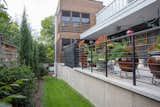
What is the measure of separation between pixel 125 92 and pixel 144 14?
15.4 feet

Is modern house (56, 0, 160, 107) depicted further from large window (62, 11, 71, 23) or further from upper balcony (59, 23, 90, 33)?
large window (62, 11, 71, 23)

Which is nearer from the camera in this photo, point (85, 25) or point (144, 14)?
point (144, 14)

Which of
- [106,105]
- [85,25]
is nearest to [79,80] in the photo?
[106,105]

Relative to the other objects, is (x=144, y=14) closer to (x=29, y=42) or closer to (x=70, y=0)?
(x=29, y=42)

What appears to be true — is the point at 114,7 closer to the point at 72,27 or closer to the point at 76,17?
the point at 72,27

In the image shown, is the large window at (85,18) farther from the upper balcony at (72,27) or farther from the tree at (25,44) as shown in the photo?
the tree at (25,44)

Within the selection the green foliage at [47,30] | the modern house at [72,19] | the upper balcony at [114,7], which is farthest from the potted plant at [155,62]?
the green foliage at [47,30]

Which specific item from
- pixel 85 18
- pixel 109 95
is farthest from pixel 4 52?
pixel 85 18

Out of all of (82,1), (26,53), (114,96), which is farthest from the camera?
(82,1)

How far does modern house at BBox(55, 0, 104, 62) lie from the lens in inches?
622

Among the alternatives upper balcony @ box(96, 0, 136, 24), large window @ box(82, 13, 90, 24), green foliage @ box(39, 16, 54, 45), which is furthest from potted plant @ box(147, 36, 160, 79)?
green foliage @ box(39, 16, 54, 45)

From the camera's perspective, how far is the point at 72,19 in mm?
16297

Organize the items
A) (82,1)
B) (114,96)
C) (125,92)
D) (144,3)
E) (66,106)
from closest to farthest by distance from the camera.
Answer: (125,92)
(114,96)
(66,106)
(144,3)
(82,1)

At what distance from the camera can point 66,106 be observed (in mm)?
5574
